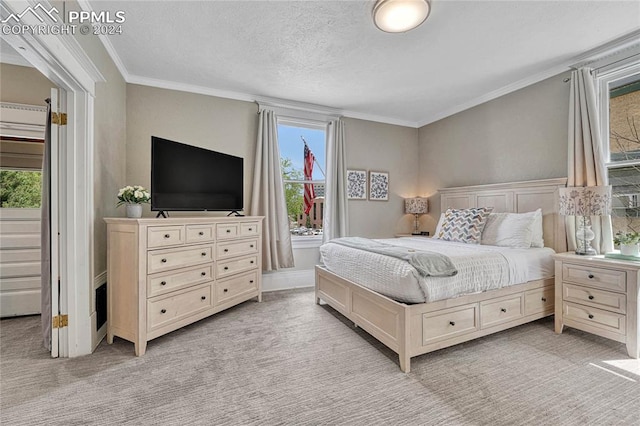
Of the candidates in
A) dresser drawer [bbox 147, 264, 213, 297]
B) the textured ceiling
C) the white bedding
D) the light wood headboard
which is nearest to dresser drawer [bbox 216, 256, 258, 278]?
dresser drawer [bbox 147, 264, 213, 297]

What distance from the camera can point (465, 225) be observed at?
3324 mm

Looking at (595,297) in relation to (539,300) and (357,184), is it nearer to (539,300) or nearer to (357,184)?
(539,300)

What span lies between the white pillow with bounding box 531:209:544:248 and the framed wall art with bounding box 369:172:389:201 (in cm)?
216

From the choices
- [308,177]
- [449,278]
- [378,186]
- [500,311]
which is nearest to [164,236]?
[449,278]

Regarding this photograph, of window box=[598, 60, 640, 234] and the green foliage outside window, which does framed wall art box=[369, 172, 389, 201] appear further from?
the green foliage outside window

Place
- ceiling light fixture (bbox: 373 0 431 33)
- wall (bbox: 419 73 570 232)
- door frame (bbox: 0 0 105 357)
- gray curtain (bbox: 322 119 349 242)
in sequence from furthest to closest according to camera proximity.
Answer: gray curtain (bbox: 322 119 349 242), wall (bbox: 419 73 570 232), door frame (bbox: 0 0 105 357), ceiling light fixture (bbox: 373 0 431 33)

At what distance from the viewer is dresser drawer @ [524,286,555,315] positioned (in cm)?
→ 258

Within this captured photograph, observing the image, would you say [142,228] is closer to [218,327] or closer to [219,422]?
[218,327]

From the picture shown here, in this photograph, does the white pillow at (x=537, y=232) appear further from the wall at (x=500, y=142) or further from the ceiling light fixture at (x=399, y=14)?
the ceiling light fixture at (x=399, y=14)

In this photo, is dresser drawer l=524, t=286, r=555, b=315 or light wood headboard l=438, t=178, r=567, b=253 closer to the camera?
dresser drawer l=524, t=286, r=555, b=315

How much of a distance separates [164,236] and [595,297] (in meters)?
3.69

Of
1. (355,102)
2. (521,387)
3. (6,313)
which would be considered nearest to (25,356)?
(6,313)

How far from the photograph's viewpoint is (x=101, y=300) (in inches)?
94.9

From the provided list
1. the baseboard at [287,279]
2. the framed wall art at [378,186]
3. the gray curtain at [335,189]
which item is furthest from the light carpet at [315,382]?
the framed wall art at [378,186]
